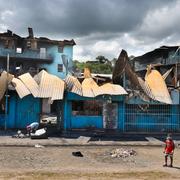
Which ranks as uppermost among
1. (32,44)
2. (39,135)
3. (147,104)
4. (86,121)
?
(32,44)

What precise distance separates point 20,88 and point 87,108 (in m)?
5.47

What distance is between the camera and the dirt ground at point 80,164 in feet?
49.8

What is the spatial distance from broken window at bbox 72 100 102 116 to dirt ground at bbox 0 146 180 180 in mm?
7968

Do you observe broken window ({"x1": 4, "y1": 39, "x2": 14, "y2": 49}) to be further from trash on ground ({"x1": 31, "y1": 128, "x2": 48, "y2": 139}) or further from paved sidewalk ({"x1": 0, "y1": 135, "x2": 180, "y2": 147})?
trash on ground ({"x1": 31, "y1": 128, "x2": 48, "y2": 139})

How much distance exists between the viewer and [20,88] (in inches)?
1185

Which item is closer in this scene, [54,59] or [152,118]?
[152,118]

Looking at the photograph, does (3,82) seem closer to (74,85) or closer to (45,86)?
(45,86)

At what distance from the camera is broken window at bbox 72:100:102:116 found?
31.4m

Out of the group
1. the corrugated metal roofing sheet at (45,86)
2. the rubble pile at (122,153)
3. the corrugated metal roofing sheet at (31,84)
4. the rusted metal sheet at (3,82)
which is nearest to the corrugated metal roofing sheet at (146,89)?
the corrugated metal roofing sheet at (45,86)

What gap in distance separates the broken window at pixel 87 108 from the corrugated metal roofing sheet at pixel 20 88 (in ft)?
12.9

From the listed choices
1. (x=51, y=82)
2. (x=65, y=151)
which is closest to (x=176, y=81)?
(x=51, y=82)

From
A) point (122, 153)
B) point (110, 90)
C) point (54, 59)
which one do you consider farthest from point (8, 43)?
point (122, 153)

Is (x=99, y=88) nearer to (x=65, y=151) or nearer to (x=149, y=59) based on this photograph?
(x=65, y=151)

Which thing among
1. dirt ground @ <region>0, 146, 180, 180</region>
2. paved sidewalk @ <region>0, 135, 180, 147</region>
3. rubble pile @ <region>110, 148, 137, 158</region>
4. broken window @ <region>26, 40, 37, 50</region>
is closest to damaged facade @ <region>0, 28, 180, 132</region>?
paved sidewalk @ <region>0, 135, 180, 147</region>
